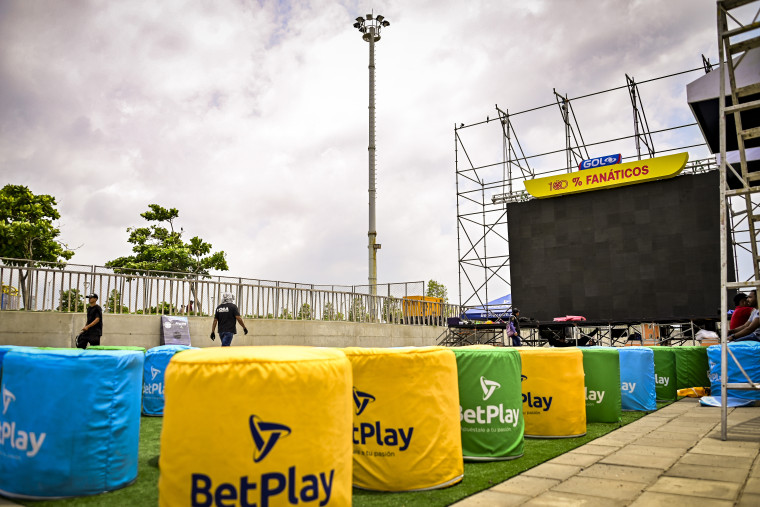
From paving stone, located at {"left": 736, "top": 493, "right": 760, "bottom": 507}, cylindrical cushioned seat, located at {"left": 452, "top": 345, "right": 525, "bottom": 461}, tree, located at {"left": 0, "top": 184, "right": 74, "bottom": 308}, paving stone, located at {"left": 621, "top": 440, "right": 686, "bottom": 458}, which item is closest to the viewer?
paving stone, located at {"left": 736, "top": 493, "right": 760, "bottom": 507}

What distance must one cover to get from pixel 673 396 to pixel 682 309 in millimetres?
10116

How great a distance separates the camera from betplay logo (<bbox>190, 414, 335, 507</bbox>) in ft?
7.72

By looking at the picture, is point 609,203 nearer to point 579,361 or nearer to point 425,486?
point 579,361

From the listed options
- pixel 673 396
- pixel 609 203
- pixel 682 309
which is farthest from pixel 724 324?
pixel 609 203

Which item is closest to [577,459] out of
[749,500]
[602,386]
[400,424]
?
[749,500]

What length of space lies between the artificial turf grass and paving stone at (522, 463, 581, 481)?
7 cm

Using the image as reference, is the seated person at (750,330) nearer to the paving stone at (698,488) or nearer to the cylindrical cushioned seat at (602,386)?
the cylindrical cushioned seat at (602,386)

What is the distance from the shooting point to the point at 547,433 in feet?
Answer: 17.5

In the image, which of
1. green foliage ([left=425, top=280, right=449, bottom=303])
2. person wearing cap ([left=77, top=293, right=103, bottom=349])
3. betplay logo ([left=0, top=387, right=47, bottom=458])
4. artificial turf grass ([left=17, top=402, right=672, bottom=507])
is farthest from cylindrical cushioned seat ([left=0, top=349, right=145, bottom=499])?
Answer: green foliage ([left=425, top=280, right=449, bottom=303])

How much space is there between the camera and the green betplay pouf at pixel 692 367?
9.09 m

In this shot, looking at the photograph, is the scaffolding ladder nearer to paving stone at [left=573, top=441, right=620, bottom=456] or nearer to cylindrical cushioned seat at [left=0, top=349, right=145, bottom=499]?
paving stone at [left=573, top=441, right=620, bottom=456]

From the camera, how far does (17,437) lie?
10.7 ft

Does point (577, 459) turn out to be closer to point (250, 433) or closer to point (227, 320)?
point (250, 433)

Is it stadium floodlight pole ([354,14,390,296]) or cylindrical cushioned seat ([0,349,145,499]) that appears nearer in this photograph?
cylindrical cushioned seat ([0,349,145,499])
